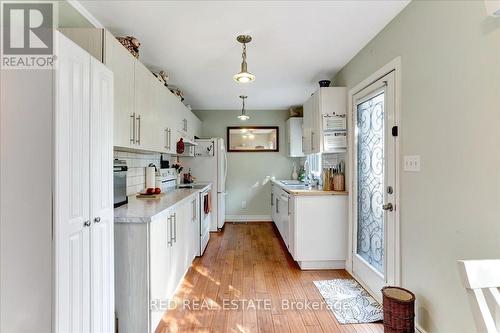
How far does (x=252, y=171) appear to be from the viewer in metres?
5.87

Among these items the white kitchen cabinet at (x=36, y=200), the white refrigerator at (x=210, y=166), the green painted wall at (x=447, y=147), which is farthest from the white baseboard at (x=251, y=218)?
the white kitchen cabinet at (x=36, y=200)

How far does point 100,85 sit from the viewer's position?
5.06 feet

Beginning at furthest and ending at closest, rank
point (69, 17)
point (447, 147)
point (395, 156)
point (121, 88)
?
point (395, 156) < point (121, 88) < point (69, 17) < point (447, 147)

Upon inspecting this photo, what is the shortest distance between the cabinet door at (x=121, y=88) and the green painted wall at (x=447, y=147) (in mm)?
2168

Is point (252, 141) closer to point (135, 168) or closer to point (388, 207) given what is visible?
point (135, 168)

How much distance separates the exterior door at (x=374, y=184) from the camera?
2.29 metres

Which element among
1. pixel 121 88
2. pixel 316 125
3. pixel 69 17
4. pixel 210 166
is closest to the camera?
pixel 69 17

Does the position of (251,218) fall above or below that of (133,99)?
below

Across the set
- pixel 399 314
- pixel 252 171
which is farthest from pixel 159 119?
pixel 252 171

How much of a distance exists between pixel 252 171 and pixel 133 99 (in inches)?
148

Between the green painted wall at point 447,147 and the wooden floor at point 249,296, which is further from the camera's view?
the wooden floor at point 249,296

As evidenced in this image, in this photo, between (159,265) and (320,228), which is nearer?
(159,265)

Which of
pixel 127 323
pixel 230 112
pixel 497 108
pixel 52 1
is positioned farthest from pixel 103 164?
pixel 230 112

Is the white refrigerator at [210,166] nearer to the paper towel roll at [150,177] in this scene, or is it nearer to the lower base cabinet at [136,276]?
the paper towel roll at [150,177]
